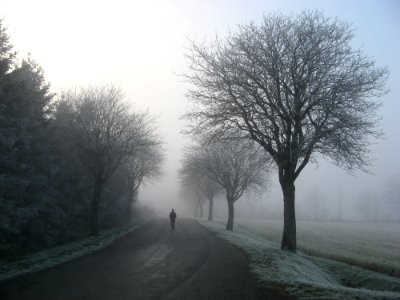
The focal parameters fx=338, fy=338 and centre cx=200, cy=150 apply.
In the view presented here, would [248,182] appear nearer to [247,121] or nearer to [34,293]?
[247,121]

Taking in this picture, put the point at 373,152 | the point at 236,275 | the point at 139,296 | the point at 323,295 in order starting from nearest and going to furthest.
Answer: the point at 323,295 < the point at 139,296 < the point at 236,275 < the point at 373,152

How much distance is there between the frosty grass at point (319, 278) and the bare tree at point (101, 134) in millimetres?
15552

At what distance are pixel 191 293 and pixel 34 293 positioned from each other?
497 centimetres

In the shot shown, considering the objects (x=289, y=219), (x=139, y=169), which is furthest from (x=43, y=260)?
(x=139, y=169)

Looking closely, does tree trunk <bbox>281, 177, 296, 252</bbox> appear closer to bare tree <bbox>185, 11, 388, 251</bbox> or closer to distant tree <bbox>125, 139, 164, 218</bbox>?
bare tree <bbox>185, 11, 388, 251</bbox>

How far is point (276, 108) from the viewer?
18.8 m

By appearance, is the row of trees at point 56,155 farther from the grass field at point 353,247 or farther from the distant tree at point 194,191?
the distant tree at point 194,191

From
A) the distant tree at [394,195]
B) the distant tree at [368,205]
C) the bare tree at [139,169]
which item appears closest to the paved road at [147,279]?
the bare tree at [139,169]

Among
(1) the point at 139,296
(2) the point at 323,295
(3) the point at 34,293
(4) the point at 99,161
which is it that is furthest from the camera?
(4) the point at 99,161

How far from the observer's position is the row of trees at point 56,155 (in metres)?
18.5

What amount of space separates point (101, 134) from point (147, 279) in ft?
69.6

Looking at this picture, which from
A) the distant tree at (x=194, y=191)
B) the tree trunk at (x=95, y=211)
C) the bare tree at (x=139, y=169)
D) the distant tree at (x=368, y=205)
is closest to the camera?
the tree trunk at (x=95, y=211)

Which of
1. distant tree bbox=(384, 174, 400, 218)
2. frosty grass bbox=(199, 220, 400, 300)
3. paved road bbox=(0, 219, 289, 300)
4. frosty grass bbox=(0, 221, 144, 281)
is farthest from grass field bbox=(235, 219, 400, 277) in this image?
distant tree bbox=(384, 174, 400, 218)

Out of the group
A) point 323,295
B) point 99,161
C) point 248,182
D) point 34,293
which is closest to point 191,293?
point 323,295
